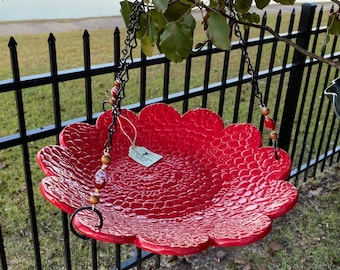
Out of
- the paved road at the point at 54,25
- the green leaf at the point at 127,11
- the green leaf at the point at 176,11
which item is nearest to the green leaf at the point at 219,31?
the green leaf at the point at 176,11

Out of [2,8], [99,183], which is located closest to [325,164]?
[99,183]

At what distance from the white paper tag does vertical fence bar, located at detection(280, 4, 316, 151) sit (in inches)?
74.9

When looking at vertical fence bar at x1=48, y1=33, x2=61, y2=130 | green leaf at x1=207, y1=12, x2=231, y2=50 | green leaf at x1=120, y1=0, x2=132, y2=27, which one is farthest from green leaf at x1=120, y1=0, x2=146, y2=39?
vertical fence bar at x1=48, y1=33, x2=61, y2=130

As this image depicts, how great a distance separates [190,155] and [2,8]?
30.5ft

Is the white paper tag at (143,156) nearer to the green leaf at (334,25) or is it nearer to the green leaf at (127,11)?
the green leaf at (127,11)

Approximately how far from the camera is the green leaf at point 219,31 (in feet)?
4.42

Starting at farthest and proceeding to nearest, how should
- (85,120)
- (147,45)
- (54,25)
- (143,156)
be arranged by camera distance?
(54,25) < (85,120) < (147,45) < (143,156)

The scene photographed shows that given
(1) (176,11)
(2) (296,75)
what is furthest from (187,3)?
(2) (296,75)

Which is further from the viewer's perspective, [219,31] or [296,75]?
[296,75]

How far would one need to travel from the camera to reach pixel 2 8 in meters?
9.63

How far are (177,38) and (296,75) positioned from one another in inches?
83.7

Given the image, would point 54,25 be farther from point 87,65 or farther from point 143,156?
point 143,156

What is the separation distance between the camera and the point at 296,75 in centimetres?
324

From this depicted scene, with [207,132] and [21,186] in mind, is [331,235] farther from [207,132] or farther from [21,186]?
[21,186]
